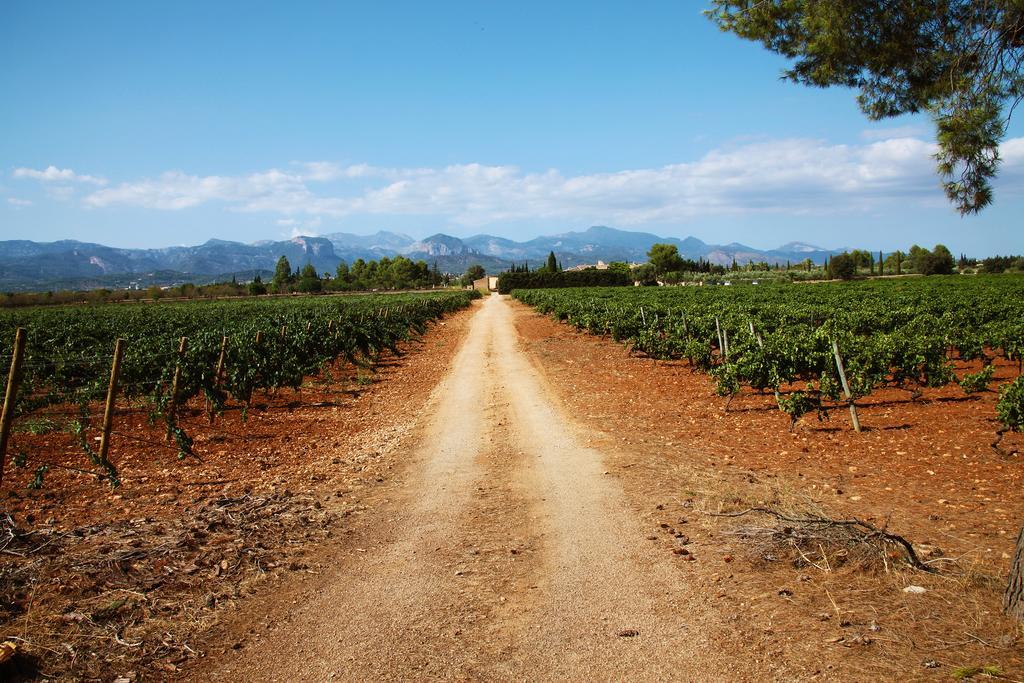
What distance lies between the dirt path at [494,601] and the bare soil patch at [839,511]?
460 mm

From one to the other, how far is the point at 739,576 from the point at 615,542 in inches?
47.9

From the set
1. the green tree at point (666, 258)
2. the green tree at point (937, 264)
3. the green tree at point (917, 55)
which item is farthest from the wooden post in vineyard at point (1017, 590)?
the green tree at point (666, 258)

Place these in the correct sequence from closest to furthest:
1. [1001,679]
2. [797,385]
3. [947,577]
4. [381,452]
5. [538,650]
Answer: [1001,679] < [538,650] < [947,577] < [381,452] < [797,385]

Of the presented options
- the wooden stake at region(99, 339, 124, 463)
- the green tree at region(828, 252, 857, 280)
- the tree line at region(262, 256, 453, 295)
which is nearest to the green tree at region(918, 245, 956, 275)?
the green tree at region(828, 252, 857, 280)

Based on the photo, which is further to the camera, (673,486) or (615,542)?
(673,486)

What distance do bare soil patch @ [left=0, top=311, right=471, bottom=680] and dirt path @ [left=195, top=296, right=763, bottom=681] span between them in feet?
1.71

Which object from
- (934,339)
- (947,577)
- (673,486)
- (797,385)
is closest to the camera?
(947,577)

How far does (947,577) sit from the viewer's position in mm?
4707

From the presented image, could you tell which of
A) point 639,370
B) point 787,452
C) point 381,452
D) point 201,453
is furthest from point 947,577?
point 639,370

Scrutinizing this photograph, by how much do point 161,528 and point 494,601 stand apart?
146 inches

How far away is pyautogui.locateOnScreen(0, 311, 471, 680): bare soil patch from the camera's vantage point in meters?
4.30

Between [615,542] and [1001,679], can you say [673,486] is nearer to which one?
[615,542]

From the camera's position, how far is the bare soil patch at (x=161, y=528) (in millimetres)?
4301

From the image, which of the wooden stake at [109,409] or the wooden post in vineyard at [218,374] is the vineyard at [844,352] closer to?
the wooden post in vineyard at [218,374]
